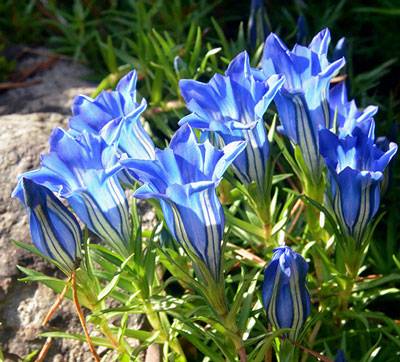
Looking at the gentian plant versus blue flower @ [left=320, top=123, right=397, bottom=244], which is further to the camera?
blue flower @ [left=320, top=123, right=397, bottom=244]

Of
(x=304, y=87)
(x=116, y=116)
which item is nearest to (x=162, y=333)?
(x=116, y=116)

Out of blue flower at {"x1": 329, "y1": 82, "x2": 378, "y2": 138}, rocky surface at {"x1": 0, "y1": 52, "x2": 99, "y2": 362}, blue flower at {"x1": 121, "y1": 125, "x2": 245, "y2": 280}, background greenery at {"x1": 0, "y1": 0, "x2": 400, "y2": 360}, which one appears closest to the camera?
blue flower at {"x1": 121, "y1": 125, "x2": 245, "y2": 280}

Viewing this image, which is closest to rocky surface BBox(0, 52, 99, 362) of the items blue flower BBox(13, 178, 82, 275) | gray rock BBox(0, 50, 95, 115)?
gray rock BBox(0, 50, 95, 115)

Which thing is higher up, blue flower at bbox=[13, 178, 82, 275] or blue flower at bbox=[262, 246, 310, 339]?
blue flower at bbox=[13, 178, 82, 275]

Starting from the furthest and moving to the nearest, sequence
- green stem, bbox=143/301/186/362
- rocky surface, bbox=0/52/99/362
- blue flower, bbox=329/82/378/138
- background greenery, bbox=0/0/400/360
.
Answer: background greenery, bbox=0/0/400/360, rocky surface, bbox=0/52/99/362, green stem, bbox=143/301/186/362, blue flower, bbox=329/82/378/138

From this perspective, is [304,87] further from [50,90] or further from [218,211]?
[50,90]

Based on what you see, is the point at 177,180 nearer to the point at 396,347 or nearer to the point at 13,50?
the point at 396,347

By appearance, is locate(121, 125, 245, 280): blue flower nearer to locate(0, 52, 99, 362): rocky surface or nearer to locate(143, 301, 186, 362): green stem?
locate(143, 301, 186, 362): green stem
